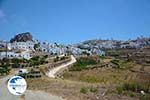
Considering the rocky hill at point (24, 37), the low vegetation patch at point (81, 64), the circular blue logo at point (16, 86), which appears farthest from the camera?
the rocky hill at point (24, 37)

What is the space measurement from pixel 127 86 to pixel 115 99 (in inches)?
115

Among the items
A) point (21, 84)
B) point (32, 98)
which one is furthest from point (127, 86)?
point (21, 84)

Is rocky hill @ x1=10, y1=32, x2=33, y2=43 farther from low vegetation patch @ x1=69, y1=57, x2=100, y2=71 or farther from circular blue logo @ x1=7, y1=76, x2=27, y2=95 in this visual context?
circular blue logo @ x1=7, y1=76, x2=27, y2=95

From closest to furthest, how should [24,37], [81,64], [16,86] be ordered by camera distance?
[16,86] → [81,64] → [24,37]

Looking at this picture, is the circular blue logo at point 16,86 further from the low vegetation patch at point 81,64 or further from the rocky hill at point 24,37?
the rocky hill at point 24,37

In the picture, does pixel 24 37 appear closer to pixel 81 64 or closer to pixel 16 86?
pixel 81 64

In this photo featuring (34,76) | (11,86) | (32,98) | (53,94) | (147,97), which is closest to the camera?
(11,86)

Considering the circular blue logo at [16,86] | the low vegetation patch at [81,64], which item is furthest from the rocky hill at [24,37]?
the circular blue logo at [16,86]

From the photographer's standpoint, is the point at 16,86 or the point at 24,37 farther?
the point at 24,37

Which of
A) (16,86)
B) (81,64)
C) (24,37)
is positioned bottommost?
(81,64)

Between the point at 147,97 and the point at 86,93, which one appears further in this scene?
the point at 86,93

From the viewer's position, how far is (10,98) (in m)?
14.7

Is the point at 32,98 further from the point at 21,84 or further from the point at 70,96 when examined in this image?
the point at 21,84

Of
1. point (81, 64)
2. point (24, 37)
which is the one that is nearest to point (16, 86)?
point (81, 64)
